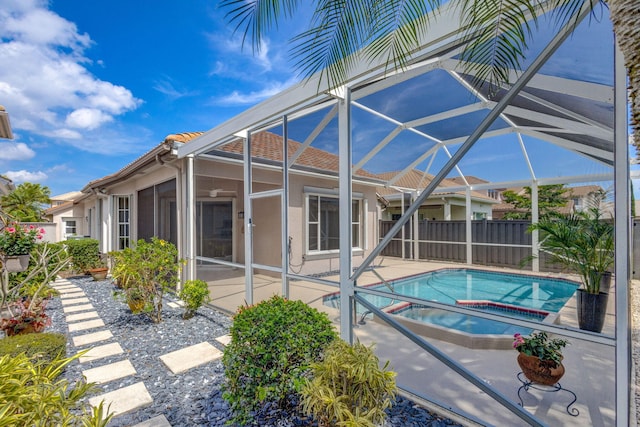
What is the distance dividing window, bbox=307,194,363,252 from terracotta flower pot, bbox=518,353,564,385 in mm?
4769

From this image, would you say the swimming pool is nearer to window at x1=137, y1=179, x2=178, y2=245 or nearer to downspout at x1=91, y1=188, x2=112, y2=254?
window at x1=137, y1=179, x2=178, y2=245

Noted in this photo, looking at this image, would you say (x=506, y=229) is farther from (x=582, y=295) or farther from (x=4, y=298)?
(x=4, y=298)

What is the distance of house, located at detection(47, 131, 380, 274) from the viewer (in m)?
6.32

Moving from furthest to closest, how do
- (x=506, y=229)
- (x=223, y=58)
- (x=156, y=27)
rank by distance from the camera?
(x=506, y=229), (x=156, y=27), (x=223, y=58)

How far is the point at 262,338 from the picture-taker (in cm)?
265

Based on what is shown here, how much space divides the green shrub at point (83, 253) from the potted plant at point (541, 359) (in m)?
12.9

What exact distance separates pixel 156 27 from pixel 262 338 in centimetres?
958

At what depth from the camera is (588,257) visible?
3859 mm

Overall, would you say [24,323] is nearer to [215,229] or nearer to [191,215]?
[191,215]

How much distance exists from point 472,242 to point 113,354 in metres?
11.0

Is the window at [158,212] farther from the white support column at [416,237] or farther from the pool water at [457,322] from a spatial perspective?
the white support column at [416,237]

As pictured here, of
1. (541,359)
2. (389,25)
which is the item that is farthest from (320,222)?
(389,25)

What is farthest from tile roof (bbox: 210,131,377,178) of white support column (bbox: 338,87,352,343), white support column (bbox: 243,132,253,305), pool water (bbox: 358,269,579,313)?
pool water (bbox: 358,269,579,313)

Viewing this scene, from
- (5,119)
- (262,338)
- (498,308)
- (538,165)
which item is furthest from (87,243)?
(538,165)
